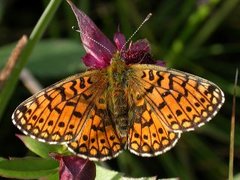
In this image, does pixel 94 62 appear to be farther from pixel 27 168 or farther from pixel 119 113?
pixel 27 168

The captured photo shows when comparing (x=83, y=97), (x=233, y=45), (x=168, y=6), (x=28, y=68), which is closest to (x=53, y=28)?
(x=28, y=68)

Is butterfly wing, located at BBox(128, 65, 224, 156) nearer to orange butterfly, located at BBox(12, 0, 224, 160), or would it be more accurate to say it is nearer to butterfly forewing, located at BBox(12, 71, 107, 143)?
orange butterfly, located at BBox(12, 0, 224, 160)

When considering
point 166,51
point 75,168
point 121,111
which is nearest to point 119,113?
point 121,111

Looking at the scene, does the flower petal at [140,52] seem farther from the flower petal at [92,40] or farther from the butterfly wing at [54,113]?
the butterfly wing at [54,113]

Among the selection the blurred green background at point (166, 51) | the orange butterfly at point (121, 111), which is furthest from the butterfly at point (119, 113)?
the blurred green background at point (166, 51)

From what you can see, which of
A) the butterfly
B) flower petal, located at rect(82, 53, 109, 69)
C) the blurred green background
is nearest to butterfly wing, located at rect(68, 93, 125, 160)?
the butterfly
